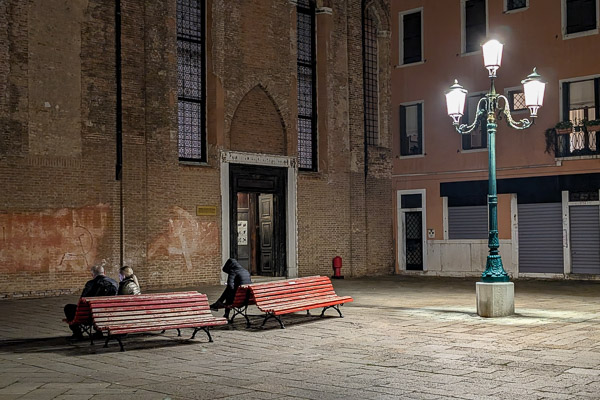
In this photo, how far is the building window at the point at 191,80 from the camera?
20703mm

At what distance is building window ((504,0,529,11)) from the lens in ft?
76.8

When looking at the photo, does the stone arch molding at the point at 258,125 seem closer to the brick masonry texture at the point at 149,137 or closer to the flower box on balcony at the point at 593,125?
the brick masonry texture at the point at 149,137

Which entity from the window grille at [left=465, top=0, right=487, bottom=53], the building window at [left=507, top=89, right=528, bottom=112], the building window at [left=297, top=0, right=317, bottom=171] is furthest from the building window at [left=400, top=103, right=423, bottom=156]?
the building window at [left=297, top=0, right=317, bottom=171]

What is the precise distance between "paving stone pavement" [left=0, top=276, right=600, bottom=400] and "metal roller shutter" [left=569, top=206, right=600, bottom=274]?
7.51 meters

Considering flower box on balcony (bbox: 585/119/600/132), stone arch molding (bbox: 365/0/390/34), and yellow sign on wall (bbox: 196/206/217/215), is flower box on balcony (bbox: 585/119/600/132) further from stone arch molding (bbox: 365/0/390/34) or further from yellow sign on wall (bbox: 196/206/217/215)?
yellow sign on wall (bbox: 196/206/217/215)

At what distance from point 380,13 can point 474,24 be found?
3467mm

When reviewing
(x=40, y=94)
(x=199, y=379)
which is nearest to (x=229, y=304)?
(x=199, y=379)

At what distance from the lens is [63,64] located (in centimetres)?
1808

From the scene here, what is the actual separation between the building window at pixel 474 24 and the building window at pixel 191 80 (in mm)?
9105

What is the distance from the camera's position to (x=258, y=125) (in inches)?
877

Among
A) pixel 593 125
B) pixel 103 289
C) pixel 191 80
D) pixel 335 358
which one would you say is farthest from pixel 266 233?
pixel 335 358

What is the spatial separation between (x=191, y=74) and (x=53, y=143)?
4.80m

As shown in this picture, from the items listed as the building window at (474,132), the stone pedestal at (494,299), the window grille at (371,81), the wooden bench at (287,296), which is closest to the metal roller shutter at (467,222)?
the building window at (474,132)

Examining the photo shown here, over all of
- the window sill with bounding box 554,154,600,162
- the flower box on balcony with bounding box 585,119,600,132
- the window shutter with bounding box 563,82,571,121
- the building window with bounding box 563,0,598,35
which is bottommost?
the window sill with bounding box 554,154,600,162
